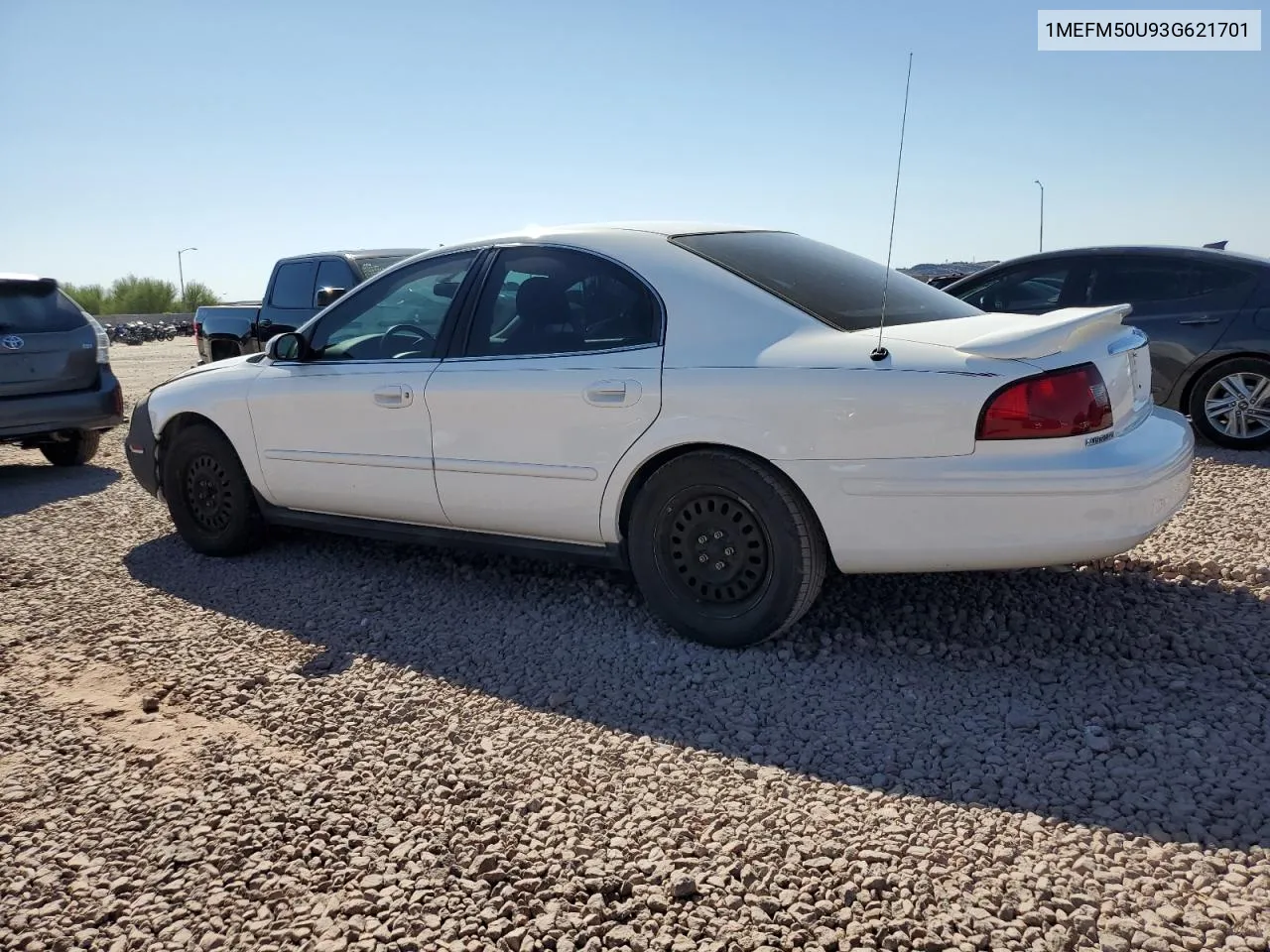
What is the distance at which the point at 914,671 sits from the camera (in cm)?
366

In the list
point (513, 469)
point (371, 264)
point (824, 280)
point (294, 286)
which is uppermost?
point (371, 264)

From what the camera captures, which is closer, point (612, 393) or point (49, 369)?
point (612, 393)

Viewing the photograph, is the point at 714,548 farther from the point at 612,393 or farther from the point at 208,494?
the point at 208,494

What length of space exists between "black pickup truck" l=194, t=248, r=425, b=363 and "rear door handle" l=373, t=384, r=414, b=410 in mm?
4921

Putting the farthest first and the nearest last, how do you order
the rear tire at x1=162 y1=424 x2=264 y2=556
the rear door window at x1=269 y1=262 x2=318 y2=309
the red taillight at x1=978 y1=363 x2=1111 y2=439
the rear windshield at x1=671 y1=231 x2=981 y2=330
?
the rear door window at x1=269 y1=262 x2=318 y2=309, the rear tire at x1=162 y1=424 x2=264 y2=556, the rear windshield at x1=671 y1=231 x2=981 y2=330, the red taillight at x1=978 y1=363 x2=1111 y2=439

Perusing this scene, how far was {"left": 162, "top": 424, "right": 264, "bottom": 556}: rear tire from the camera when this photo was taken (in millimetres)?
5441

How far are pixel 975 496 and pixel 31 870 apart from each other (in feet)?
9.73

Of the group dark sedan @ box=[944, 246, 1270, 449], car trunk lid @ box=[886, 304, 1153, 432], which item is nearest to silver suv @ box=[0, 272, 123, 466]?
car trunk lid @ box=[886, 304, 1153, 432]

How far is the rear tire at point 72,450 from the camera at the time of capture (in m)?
9.03

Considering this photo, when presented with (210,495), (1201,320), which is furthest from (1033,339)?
(1201,320)

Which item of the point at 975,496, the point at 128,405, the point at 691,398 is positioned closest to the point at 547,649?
the point at 691,398

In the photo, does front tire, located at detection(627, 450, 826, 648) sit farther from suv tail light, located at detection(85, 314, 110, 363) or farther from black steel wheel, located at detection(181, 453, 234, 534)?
suv tail light, located at detection(85, 314, 110, 363)

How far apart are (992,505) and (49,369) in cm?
768

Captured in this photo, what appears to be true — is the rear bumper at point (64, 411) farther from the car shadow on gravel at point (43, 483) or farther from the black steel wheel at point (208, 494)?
the black steel wheel at point (208, 494)
